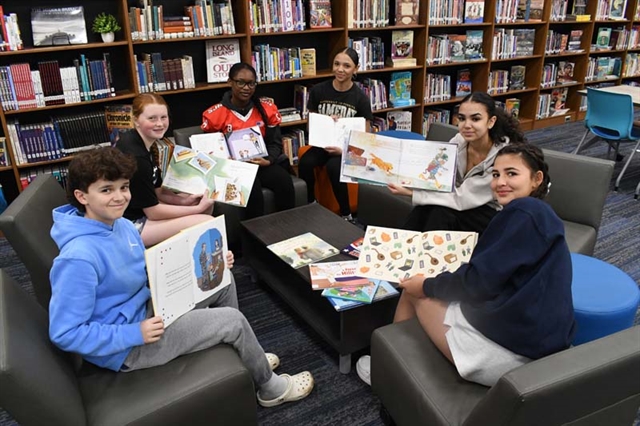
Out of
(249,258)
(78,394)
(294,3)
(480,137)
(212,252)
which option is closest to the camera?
(78,394)

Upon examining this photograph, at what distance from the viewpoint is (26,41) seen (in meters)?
3.47

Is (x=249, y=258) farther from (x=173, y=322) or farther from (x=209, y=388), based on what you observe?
(x=209, y=388)

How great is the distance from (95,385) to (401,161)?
6.33 feet

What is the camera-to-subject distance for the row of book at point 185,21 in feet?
11.5

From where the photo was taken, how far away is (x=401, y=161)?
9.14ft

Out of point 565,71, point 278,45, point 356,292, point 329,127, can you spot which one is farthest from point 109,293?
point 565,71

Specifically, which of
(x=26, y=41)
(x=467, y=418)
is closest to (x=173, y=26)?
(x=26, y=41)

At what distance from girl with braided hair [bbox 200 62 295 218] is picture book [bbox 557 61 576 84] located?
15.3 ft

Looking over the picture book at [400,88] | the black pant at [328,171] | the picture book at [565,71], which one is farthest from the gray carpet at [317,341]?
the picture book at [565,71]

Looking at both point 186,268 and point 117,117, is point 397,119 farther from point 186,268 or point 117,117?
point 186,268

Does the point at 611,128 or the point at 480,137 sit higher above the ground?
the point at 480,137

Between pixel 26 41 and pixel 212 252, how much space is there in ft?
9.17

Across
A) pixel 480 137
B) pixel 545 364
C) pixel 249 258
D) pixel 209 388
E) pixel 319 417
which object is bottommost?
pixel 319 417

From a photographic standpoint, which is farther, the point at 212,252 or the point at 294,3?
the point at 294,3
